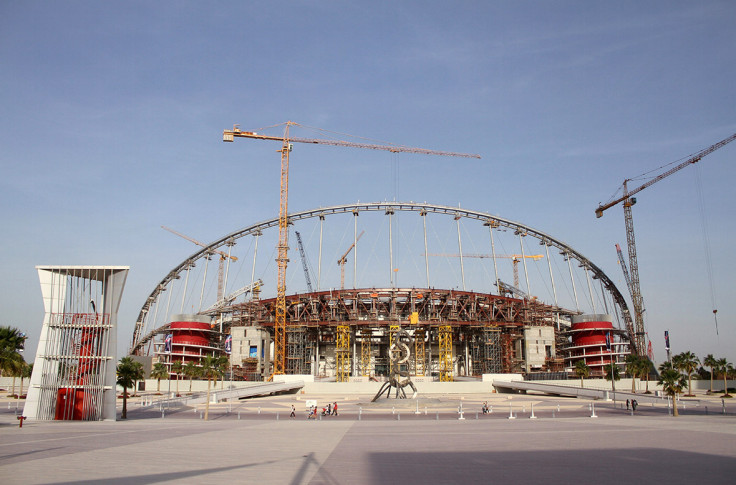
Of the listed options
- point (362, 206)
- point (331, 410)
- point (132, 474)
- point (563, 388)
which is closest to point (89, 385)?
point (331, 410)

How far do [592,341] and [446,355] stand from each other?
121ft

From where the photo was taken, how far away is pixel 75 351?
47094mm

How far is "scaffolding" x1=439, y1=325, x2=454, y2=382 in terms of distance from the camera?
121 meters

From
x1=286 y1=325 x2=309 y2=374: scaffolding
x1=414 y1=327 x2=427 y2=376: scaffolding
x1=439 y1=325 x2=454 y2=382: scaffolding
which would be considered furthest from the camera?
x1=414 y1=327 x2=427 y2=376: scaffolding

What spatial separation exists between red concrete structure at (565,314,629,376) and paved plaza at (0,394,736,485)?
89.4 m

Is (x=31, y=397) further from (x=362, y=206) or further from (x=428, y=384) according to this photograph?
(x=362, y=206)

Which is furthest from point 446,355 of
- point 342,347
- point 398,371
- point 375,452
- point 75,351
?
point 375,452

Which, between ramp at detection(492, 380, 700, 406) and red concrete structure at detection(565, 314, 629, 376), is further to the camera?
red concrete structure at detection(565, 314, 629, 376)

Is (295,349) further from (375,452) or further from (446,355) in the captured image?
(375,452)

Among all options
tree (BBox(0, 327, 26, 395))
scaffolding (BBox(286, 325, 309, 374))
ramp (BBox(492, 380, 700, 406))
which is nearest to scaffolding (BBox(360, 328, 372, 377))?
scaffolding (BBox(286, 325, 309, 374))

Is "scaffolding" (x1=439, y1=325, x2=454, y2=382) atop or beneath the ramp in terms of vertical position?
atop

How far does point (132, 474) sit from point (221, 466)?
3.39 metres

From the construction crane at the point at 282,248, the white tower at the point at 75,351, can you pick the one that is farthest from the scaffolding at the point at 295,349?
the white tower at the point at 75,351

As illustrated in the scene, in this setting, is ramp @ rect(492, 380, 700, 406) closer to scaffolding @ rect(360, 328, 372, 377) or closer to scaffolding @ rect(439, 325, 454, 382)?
scaffolding @ rect(439, 325, 454, 382)
